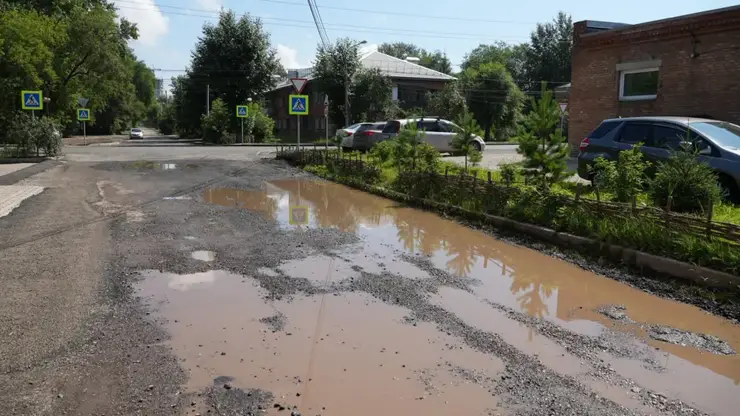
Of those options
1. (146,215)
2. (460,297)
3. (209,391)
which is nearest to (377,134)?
(146,215)

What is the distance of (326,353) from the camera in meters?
4.62

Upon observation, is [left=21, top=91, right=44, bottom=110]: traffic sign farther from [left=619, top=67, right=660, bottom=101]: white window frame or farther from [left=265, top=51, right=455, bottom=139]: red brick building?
[left=265, top=51, right=455, bottom=139]: red brick building

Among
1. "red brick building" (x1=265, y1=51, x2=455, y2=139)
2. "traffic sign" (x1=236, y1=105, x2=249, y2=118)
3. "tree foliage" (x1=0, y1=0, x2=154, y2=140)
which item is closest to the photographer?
"tree foliage" (x1=0, y1=0, x2=154, y2=140)

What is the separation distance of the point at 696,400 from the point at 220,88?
164 ft

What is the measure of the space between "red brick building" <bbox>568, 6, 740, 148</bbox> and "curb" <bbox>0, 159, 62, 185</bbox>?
17611 mm

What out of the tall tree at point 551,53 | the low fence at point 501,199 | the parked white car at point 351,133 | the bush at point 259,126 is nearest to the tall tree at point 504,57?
the tall tree at point 551,53

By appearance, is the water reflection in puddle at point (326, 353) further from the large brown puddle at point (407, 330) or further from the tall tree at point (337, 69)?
the tall tree at point (337, 69)

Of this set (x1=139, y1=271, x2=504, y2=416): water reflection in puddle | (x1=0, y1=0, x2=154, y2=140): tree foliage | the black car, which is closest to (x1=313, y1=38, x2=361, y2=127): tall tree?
(x1=0, y1=0, x2=154, y2=140): tree foliage

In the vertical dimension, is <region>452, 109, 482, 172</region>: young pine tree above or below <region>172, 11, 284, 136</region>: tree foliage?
below

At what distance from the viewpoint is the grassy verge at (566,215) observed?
6398 mm

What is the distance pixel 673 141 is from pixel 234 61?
145 ft

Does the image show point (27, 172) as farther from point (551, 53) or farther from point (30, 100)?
point (551, 53)

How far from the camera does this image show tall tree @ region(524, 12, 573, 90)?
70.3 meters

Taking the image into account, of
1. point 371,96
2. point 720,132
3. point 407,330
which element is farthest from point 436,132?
point 371,96
